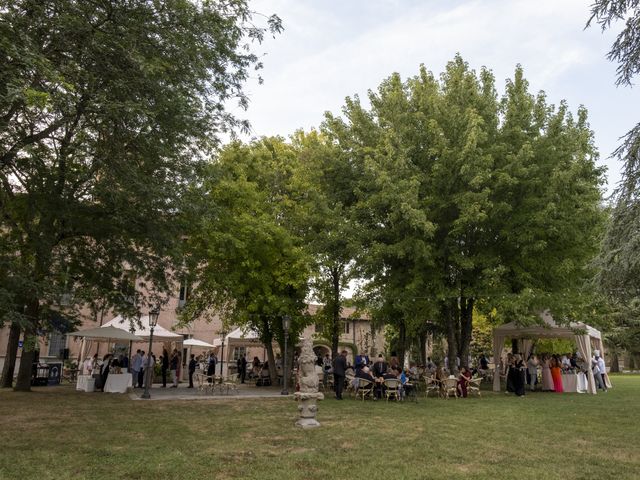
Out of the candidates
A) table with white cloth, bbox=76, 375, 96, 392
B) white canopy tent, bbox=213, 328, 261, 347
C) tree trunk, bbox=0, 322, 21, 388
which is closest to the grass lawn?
table with white cloth, bbox=76, 375, 96, 392

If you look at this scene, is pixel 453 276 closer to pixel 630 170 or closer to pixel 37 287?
pixel 630 170

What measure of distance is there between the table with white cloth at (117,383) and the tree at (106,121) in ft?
17.5

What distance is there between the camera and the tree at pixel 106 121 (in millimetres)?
9273

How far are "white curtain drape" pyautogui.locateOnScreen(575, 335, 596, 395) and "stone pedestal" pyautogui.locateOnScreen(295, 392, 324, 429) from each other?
15400 mm

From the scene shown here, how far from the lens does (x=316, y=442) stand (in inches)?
363

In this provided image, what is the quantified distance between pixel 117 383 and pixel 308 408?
40.6 feet

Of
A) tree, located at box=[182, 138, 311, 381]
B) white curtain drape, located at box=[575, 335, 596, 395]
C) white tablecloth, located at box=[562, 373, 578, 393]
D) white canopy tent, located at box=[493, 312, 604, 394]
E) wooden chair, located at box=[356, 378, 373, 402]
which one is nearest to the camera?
wooden chair, located at box=[356, 378, 373, 402]

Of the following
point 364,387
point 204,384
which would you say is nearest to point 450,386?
point 364,387

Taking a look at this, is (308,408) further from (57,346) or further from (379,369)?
(57,346)

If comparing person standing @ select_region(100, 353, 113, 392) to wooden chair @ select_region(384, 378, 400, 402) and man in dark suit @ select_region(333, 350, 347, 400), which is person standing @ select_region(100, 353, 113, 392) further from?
wooden chair @ select_region(384, 378, 400, 402)

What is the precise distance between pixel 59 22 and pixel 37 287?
5.53m

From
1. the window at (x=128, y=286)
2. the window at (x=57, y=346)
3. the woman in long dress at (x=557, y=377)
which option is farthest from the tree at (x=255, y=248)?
the window at (x=57, y=346)

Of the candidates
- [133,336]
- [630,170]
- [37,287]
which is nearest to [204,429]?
[37,287]

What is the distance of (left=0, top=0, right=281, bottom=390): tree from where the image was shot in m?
9.27
